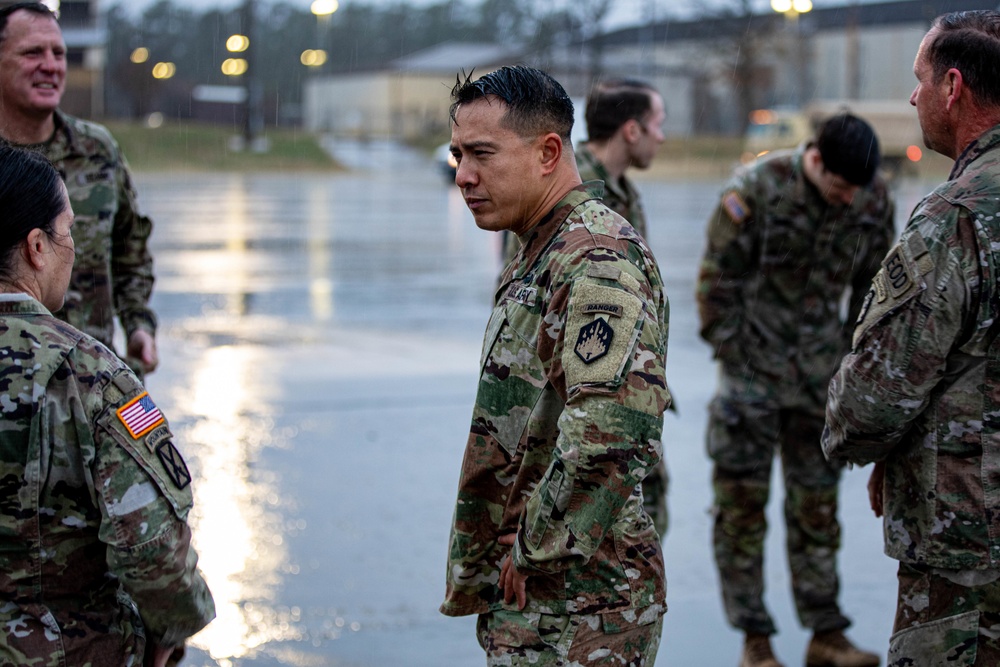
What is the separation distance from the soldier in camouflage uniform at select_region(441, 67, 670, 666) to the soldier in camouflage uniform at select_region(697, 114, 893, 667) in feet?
6.46

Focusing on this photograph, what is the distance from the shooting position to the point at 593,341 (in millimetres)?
2182

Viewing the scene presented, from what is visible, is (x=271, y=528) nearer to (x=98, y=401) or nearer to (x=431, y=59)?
(x=98, y=401)

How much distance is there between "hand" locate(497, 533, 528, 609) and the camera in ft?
7.50

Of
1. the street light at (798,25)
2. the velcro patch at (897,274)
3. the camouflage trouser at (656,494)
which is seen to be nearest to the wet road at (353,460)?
the camouflage trouser at (656,494)

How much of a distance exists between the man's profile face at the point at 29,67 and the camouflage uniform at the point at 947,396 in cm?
258

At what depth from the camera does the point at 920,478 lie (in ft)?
8.91

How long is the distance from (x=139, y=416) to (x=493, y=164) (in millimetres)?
885

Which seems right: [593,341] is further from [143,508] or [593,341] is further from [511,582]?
[143,508]

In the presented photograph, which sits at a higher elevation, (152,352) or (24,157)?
(24,157)

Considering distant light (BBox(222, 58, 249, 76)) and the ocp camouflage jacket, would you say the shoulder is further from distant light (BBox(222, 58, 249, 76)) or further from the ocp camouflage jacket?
distant light (BBox(222, 58, 249, 76))

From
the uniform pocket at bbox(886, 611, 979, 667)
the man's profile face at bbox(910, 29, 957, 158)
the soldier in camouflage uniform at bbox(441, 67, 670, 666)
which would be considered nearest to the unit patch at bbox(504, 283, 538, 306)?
the soldier in camouflage uniform at bbox(441, 67, 670, 666)

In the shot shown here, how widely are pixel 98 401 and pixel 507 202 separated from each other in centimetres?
93

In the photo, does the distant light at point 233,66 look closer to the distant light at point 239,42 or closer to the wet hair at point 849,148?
the distant light at point 239,42

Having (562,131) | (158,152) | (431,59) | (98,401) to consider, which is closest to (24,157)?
(98,401)
